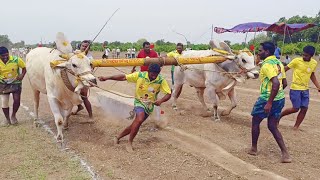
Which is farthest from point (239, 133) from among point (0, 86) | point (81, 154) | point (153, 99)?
point (0, 86)

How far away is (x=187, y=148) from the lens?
6273mm

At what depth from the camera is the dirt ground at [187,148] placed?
5238 mm

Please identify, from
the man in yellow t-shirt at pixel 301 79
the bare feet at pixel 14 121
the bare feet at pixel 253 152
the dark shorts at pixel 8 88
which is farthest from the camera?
the bare feet at pixel 14 121

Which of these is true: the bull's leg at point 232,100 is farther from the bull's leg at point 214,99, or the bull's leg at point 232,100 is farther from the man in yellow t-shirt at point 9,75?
the man in yellow t-shirt at point 9,75

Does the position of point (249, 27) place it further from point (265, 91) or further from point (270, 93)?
point (270, 93)

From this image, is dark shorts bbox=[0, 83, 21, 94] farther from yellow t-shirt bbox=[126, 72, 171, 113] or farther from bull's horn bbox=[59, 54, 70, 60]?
yellow t-shirt bbox=[126, 72, 171, 113]

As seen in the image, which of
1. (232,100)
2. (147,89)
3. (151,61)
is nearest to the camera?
(147,89)

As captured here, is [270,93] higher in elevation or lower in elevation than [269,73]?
lower

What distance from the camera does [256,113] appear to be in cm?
580

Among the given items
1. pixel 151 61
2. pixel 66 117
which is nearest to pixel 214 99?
pixel 151 61

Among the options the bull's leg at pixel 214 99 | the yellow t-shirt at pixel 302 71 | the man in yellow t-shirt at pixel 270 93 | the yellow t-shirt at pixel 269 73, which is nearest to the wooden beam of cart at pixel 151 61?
the bull's leg at pixel 214 99

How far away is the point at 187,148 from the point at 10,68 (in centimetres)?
438

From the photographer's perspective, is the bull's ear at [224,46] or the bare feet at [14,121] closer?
the bull's ear at [224,46]

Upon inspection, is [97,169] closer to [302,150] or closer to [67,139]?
[67,139]
